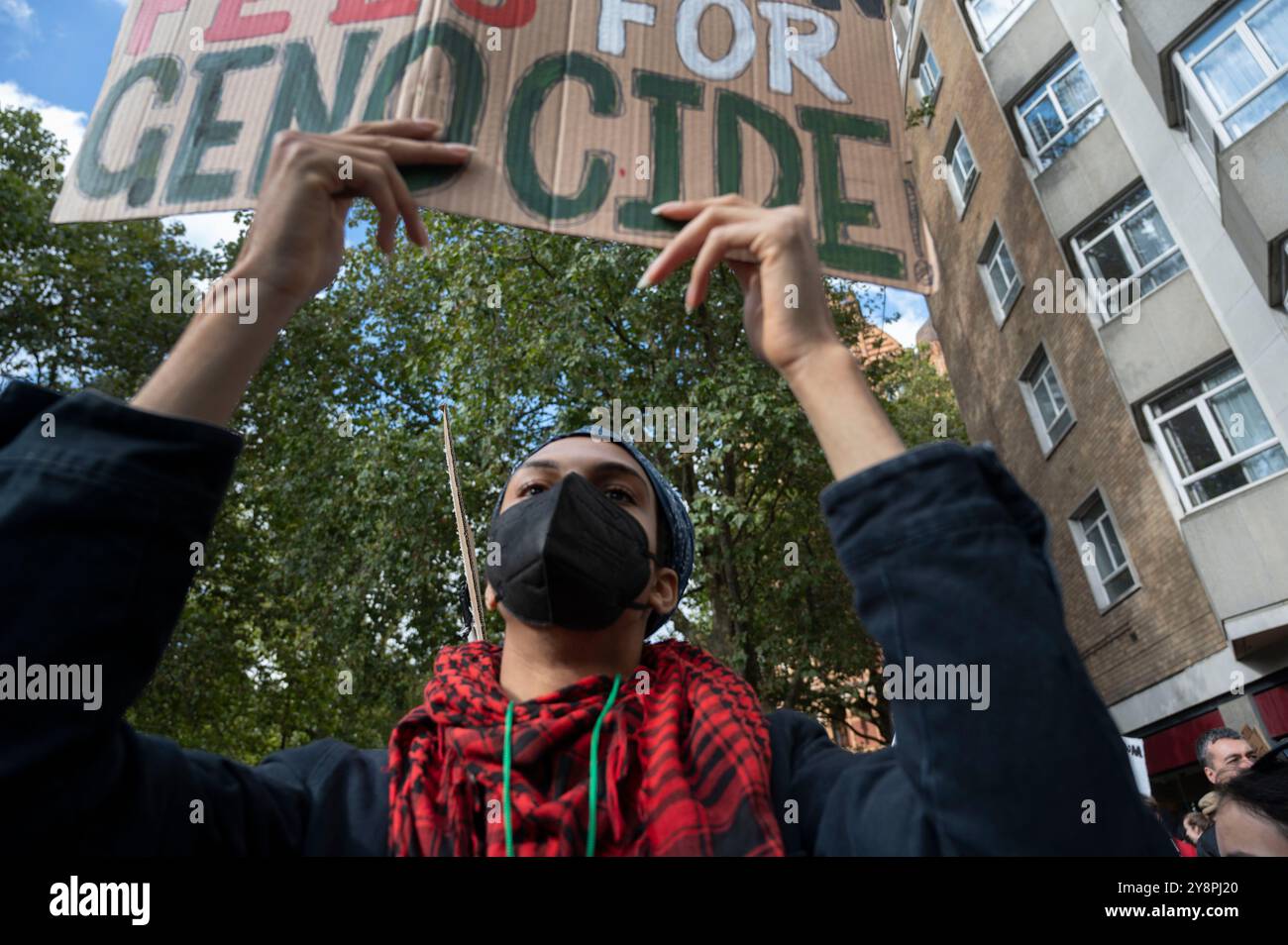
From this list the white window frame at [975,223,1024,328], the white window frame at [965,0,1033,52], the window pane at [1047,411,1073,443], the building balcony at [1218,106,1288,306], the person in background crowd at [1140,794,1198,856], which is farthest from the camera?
the white window frame at [975,223,1024,328]

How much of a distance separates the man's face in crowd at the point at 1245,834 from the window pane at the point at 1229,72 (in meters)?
10.4

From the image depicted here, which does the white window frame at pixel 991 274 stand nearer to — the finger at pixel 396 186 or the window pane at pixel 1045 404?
the window pane at pixel 1045 404

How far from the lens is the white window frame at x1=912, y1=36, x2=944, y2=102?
59.2 ft

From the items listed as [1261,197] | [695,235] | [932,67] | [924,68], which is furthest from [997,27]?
[695,235]

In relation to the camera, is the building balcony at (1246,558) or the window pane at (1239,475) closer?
the building balcony at (1246,558)

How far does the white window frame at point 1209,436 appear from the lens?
1053 cm

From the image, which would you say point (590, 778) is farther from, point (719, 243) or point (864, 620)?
point (719, 243)

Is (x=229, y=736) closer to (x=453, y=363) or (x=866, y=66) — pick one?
(x=453, y=363)

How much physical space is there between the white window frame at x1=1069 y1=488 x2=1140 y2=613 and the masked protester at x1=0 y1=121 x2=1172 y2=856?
12.9 meters

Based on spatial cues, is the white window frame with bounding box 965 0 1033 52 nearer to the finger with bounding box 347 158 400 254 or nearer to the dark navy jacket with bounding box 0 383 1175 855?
the finger with bounding box 347 158 400 254

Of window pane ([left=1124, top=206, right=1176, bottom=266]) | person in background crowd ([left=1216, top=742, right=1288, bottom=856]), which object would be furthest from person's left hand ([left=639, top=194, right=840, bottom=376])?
window pane ([left=1124, top=206, right=1176, bottom=266])

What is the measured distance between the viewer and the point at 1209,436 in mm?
11336

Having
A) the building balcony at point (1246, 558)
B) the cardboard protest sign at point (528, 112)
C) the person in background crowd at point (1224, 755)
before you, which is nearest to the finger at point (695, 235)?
the cardboard protest sign at point (528, 112)
